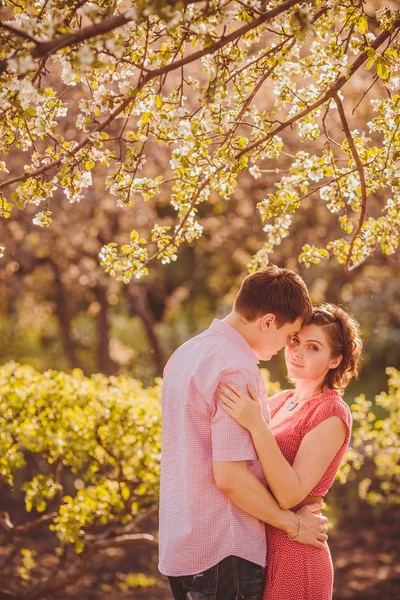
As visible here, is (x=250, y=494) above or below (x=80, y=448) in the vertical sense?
above

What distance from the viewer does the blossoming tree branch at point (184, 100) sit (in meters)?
2.44

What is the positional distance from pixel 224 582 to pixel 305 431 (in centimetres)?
67

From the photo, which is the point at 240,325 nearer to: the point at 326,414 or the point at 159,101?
the point at 326,414

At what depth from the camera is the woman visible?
263cm

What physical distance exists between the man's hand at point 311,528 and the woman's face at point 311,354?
0.58 metres

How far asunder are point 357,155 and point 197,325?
1531 cm

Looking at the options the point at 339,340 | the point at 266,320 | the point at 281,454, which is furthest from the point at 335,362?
the point at 281,454

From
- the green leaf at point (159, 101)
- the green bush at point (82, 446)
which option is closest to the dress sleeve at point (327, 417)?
the green leaf at point (159, 101)

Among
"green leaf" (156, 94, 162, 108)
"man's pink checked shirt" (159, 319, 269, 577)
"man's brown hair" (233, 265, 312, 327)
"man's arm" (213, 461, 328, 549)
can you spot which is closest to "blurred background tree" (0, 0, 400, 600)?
"green leaf" (156, 94, 162, 108)

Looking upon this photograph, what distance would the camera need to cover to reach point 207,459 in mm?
2646

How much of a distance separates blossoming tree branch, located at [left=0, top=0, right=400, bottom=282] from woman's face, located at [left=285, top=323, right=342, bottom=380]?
0.82m

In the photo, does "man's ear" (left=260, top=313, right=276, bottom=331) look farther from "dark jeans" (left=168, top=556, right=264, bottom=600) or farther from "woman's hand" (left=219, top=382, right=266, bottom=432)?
"dark jeans" (left=168, top=556, right=264, bottom=600)

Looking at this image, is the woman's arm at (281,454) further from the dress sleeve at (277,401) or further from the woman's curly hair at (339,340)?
the dress sleeve at (277,401)

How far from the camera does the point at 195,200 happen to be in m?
3.57
